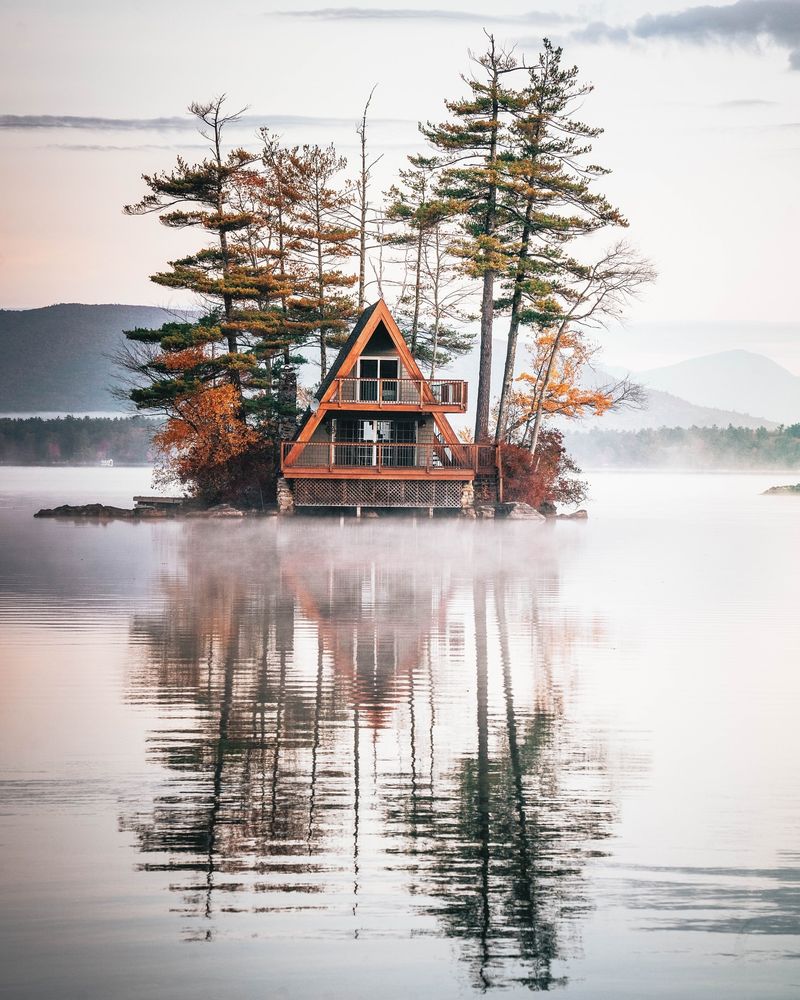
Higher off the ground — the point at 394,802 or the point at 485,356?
the point at 485,356

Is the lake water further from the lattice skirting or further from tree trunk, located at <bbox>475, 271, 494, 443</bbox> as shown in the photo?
tree trunk, located at <bbox>475, 271, 494, 443</bbox>

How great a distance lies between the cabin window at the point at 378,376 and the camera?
51.0 m

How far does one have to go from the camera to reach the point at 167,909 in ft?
24.0

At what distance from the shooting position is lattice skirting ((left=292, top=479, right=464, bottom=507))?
165 ft

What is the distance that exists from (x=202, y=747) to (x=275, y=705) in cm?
181

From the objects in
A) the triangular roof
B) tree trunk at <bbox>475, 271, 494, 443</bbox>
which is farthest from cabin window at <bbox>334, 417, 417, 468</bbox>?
tree trunk at <bbox>475, 271, 494, 443</bbox>

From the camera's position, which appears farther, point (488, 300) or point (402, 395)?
point (488, 300)

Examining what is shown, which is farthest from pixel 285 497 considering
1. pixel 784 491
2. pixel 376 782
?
pixel 784 491

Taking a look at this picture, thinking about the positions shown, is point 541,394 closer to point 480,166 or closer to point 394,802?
point 480,166

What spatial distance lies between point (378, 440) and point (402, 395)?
2754 mm

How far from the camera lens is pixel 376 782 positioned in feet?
32.5

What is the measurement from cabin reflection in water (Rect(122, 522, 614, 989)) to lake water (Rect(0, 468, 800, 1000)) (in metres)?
0.03

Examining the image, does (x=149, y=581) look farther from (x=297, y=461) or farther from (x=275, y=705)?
(x=297, y=461)

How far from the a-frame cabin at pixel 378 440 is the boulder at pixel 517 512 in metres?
2.48
